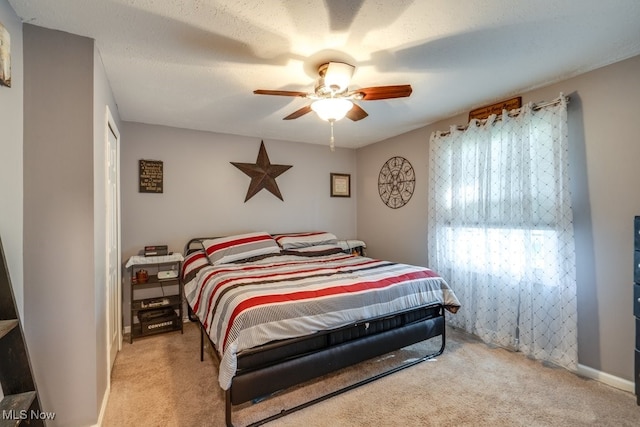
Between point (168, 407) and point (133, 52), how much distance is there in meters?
2.41

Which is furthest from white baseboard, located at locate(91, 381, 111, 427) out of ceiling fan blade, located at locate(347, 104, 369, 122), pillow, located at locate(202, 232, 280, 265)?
ceiling fan blade, located at locate(347, 104, 369, 122)

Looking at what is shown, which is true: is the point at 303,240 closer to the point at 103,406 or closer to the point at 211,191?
the point at 211,191

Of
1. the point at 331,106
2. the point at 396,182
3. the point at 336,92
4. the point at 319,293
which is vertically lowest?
the point at 319,293

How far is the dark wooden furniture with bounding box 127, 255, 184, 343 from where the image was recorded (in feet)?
10.2

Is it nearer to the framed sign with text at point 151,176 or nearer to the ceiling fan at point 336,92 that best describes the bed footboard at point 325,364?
the ceiling fan at point 336,92

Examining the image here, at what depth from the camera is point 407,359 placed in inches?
103

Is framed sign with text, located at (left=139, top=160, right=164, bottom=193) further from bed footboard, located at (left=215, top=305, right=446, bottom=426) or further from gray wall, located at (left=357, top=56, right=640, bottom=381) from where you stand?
gray wall, located at (left=357, top=56, right=640, bottom=381)

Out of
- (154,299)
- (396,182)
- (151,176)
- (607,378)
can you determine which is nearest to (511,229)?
(607,378)

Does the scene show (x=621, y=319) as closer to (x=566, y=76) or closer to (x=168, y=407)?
(x=566, y=76)

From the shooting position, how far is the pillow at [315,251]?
11.9 feet

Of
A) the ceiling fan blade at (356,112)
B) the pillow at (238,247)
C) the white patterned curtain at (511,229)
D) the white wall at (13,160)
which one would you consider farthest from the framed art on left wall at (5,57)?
the white patterned curtain at (511,229)

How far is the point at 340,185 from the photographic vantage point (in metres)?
4.79

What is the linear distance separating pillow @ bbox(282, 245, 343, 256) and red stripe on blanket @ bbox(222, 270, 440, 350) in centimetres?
138

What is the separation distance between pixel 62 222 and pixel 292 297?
1420 mm
